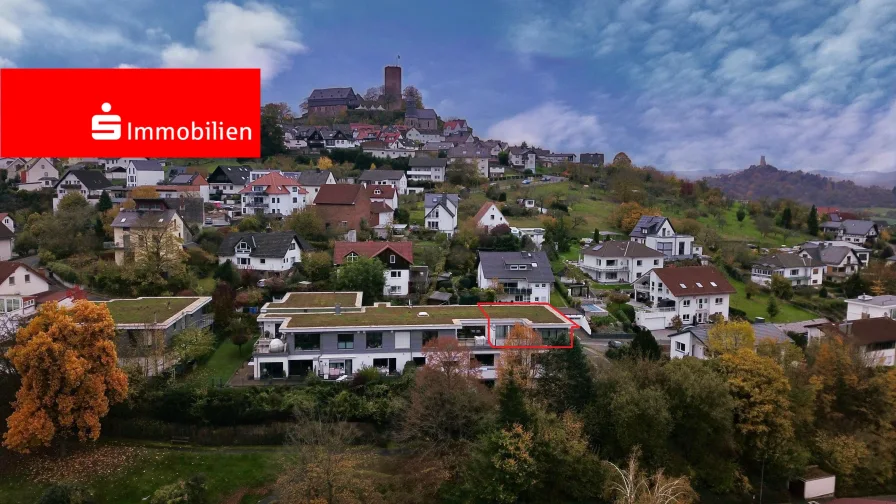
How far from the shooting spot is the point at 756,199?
59781 millimetres

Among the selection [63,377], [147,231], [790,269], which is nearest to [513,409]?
[63,377]

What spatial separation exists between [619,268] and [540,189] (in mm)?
21726

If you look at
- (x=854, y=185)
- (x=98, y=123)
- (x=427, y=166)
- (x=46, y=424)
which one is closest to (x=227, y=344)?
(x=46, y=424)

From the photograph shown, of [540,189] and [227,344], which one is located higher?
[540,189]

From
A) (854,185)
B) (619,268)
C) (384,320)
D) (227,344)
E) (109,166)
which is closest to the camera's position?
(384,320)

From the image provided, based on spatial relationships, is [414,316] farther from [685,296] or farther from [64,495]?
[685,296]

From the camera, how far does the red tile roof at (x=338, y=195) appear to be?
39438mm

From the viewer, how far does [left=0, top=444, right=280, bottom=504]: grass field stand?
15.8m

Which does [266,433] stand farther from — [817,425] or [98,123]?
[817,425]

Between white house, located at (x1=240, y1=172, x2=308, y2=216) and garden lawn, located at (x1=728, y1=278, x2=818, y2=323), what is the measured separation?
89.8 feet

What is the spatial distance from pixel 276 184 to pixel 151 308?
20032mm

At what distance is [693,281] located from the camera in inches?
1234

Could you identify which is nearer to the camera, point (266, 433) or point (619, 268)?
point (266, 433)

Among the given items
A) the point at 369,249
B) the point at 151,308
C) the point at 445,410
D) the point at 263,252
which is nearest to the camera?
the point at 445,410
